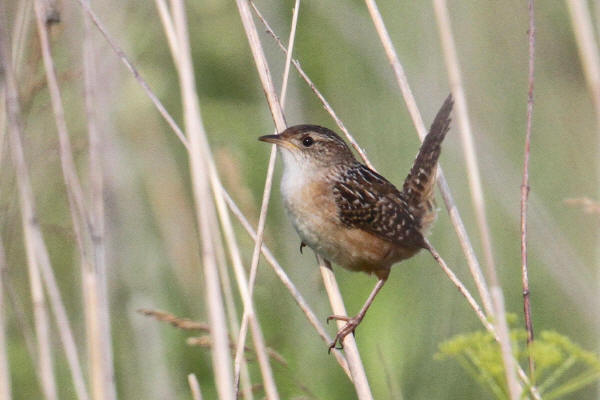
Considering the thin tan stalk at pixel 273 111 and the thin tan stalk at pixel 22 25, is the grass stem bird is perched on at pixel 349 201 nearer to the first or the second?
the thin tan stalk at pixel 273 111

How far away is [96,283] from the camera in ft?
7.13

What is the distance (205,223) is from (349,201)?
1380mm

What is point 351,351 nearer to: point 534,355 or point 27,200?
point 534,355

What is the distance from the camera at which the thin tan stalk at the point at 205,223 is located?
191 centimetres

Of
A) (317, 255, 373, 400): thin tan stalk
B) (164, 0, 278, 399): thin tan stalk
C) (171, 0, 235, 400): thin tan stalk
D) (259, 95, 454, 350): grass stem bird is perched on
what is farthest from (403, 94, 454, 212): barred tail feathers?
(171, 0, 235, 400): thin tan stalk

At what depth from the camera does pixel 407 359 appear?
10.9 feet

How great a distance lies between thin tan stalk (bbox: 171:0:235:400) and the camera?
1.91m

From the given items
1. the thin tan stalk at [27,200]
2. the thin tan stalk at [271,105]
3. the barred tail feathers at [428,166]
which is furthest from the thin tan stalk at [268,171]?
the barred tail feathers at [428,166]

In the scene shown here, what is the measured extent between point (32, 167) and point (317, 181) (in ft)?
3.93

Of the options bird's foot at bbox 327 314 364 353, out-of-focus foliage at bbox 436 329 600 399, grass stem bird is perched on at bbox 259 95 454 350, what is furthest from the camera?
grass stem bird is perched on at bbox 259 95 454 350

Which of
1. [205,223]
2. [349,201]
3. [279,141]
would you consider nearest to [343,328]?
[349,201]

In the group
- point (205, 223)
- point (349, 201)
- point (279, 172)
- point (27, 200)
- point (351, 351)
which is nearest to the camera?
point (205, 223)

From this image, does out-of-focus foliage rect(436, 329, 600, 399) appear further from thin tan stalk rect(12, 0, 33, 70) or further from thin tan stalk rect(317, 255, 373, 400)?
thin tan stalk rect(12, 0, 33, 70)

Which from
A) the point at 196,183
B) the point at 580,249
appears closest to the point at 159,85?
Answer: the point at 196,183
